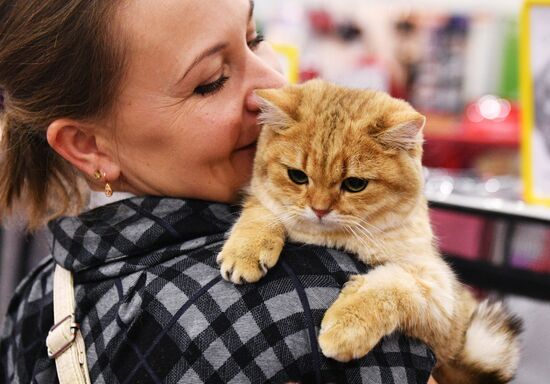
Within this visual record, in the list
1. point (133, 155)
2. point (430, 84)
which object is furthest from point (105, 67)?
point (430, 84)

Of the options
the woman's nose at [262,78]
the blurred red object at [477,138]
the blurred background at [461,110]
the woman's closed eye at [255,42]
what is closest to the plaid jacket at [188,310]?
the woman's nose at [262,78]

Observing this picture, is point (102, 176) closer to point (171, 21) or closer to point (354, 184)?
point (171, 21)

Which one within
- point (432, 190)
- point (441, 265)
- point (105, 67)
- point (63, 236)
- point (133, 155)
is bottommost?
point (432, 190)

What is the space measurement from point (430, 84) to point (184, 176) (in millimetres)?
2951

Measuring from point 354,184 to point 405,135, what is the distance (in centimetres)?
14

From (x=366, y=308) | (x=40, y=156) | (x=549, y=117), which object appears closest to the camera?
(x=366, y=308)

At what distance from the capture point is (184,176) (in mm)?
1107

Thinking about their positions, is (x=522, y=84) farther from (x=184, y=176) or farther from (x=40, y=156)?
(x=40, y=156)

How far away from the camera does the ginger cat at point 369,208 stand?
1.01 m

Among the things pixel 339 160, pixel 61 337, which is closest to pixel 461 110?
pixel 339 160

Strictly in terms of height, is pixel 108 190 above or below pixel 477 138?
above

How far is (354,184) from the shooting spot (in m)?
1.09

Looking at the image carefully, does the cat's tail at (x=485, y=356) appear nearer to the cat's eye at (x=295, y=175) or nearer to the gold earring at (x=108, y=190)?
the cat's eye at (x=295, y=175)

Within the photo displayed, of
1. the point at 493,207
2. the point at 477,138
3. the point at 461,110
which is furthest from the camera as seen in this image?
the point at 461,110
